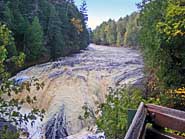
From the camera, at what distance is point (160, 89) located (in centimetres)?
1452

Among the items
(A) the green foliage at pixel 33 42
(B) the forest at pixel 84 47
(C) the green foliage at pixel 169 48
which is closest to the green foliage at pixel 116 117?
(B) the forest at pixel 84 47

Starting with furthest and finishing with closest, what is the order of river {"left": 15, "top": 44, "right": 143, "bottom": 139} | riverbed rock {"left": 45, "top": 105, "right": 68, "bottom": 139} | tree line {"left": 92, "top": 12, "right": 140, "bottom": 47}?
1. tree line {"left": 92, "top": 12, "right": 140, "bottom": 47}
2. river {"left": 15, "top": 44, "right": 143, "bottom": 139}
3. riverbed rock {"left": 45, "top": 105, "right": 68, "bottom": 139}

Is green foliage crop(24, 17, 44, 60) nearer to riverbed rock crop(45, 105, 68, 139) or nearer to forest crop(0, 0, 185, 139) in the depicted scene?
forest crop(0, 0, 185, 139)

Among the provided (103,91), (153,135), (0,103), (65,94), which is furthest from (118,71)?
(153,135)

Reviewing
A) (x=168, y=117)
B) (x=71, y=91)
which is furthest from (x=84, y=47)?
(x=168, y=117)

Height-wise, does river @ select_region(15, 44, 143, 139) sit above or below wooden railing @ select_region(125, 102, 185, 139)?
below

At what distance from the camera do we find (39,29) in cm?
3228

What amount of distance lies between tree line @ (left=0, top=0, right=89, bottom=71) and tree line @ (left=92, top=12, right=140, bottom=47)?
2693cm

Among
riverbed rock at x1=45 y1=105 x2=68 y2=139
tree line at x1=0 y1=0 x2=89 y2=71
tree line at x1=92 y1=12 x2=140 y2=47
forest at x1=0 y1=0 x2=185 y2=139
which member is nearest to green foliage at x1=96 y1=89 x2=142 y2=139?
forest at x1=0 y1=0 x2=185 y2=139

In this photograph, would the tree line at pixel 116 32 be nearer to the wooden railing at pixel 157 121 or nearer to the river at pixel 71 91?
the river at pixel 71 91

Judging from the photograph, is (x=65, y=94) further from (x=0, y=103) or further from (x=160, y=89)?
(x=0, y=103)

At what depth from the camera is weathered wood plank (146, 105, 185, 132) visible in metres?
2.62

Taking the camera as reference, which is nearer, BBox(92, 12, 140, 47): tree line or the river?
the river

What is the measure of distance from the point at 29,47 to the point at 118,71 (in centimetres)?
991
